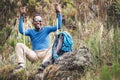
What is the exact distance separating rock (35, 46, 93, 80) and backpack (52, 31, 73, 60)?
14 cm

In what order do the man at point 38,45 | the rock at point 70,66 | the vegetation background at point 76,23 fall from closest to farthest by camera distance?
1. the rock at point 70,66
2. the man at point 38,45
3. the vegetation background at point 76,23

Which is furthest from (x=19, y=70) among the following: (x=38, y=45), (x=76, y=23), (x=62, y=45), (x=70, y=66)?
(x=76, y=23)

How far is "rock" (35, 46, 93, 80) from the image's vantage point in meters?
5.54

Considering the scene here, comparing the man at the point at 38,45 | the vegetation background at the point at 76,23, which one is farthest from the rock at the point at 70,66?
the man at the point at 38,45

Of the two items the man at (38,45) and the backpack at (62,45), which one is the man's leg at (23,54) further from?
the backpack at (62,45)

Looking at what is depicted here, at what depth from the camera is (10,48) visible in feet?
27.2

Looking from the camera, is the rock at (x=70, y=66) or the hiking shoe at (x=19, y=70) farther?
the hiking shoe at (x=19, y=70)

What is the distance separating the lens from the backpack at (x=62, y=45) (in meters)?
5.82

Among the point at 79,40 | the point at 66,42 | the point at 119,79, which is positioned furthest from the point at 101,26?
the point at 119,79

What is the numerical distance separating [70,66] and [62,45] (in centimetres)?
42

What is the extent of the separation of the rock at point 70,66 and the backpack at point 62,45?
138 mm

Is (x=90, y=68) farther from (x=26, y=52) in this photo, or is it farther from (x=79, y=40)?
(x=79, y=40)

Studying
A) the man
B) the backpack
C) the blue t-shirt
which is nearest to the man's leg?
the man

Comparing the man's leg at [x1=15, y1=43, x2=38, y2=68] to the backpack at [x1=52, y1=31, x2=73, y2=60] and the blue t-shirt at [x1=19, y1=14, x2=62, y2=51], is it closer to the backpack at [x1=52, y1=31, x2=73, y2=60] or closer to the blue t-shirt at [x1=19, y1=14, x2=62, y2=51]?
the blue t-shirt at [x1=19, y1=14, x2=62, y2=51]
